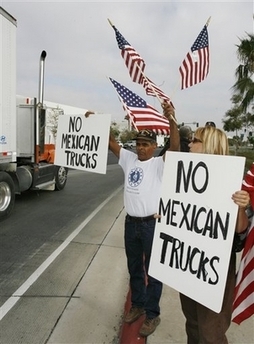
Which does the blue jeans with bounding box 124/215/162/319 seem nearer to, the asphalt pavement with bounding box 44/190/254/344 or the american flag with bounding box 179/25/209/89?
the asphalt pavement with bounding box 44/190/254/344

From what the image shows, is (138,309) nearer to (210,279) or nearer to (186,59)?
(210,279)

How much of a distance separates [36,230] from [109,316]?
3385 millimetres

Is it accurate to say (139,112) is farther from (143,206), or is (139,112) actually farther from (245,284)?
(245,284)

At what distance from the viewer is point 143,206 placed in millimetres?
2865

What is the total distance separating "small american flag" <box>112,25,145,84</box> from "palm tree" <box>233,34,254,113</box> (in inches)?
683

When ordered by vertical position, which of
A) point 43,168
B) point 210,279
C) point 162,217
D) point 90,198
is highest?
point 162,217

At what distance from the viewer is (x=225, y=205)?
189cm

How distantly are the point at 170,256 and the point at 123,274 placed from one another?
2280 millimetres

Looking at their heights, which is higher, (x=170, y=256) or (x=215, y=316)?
(x=170, y=256)

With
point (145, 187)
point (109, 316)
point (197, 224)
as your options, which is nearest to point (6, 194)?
point (109, 316)

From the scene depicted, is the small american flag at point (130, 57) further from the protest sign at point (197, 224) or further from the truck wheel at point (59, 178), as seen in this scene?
the truck wheel at point (59, 178)

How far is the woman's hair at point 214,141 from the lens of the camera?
6.84ft

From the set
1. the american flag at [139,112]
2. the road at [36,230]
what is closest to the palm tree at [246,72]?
the road at [36,230]

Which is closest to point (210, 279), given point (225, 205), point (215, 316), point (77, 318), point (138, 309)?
point (215, 316)
